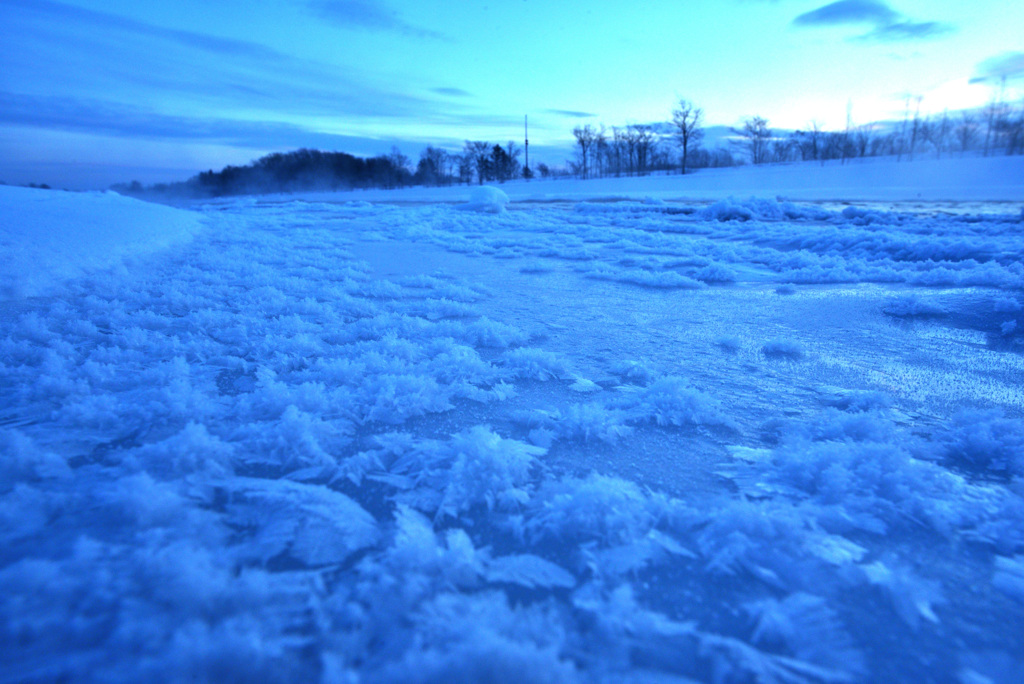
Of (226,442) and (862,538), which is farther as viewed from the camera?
(226,442)

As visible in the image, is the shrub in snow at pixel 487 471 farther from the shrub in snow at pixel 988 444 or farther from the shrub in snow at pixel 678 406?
the shrub in snow at pixel 988 444

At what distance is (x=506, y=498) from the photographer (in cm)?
114

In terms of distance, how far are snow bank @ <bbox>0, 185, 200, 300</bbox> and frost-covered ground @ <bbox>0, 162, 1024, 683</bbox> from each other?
60 centimetres

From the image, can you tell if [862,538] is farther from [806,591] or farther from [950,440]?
[950,440]

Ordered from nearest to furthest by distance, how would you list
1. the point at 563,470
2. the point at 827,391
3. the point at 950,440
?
the point at 563,470, the point at 950,440, the point at 827,391

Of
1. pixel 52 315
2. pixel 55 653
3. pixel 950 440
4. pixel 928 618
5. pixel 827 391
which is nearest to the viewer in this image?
pixel 55 653

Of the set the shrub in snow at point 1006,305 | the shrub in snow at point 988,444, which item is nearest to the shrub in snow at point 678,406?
Answer: the shrub in snow at point 988,444

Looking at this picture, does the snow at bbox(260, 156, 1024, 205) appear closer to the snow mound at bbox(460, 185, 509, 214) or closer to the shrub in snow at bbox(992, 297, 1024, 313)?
the snow mound at bbox(460, 185, 509, 214)

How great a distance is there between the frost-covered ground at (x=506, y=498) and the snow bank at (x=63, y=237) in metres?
0.60

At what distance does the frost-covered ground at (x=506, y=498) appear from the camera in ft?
2.57

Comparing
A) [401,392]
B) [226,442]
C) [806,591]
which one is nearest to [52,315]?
[226,442]

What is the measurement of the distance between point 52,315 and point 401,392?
2.16 meters

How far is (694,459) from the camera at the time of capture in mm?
1352

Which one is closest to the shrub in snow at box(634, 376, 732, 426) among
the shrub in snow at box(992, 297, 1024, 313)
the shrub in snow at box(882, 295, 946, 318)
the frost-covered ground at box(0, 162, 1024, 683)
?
the frost-covered ground at box(0, 162, 1024, 683)
